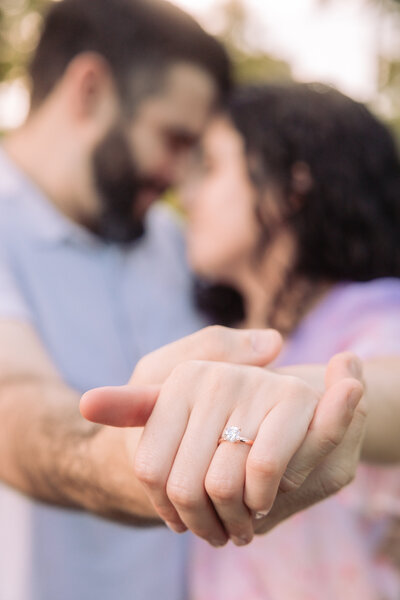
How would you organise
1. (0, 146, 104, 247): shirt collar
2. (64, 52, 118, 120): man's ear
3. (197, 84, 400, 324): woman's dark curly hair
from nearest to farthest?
(197, 84, 400, 324): woman's dark curly hair
(0, 146, 104, 247): shirt collar
(64, 52, 118, 120): man's ear

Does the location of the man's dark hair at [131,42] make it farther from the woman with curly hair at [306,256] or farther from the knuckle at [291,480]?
the knuckle at [291,480]

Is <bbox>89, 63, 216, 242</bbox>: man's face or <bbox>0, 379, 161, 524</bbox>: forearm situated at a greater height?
<bbox>89, 63, 216, 242</bbox>: man's face

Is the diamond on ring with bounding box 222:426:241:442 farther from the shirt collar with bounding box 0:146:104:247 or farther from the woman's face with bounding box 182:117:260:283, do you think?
the shirt collar with bounding box 0:146:104:247

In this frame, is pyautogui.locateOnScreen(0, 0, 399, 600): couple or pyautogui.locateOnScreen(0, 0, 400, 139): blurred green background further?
pyautogui.locateOnScreen(0, 0, 400, 139): blurred green background

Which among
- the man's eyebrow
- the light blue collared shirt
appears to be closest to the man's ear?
the man's eyebrow

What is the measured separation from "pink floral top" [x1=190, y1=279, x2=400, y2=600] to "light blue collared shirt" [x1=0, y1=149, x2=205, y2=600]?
0.84 feet

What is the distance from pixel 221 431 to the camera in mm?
766

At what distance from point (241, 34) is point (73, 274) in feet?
31.7

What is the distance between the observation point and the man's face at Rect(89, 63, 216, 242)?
8.35 feet

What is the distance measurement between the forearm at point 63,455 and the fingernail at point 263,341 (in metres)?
0.23

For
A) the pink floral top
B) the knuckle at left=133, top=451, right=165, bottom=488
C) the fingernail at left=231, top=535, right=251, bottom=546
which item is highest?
the knuckle at left=133, top=451, right=165, bottom=488

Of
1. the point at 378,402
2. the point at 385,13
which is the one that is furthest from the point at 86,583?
the point at 385,13

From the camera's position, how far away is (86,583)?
5.78ft

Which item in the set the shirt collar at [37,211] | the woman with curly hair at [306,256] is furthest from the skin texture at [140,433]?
the woman with curly hair at [306,256]
